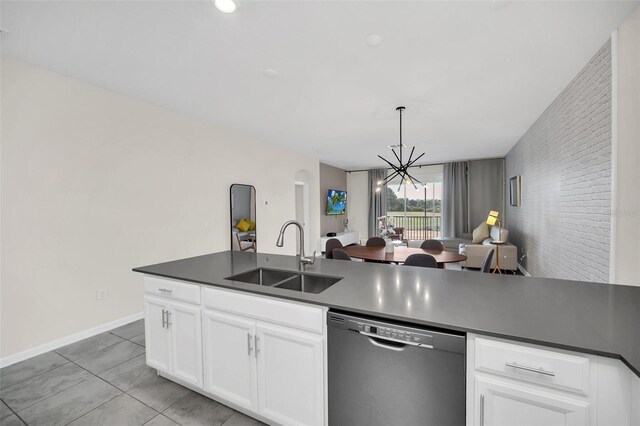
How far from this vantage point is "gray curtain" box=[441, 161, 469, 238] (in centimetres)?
753

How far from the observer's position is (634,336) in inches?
36.9

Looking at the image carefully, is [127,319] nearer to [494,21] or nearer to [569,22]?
[494,21]

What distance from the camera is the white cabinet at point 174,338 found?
1.73 m

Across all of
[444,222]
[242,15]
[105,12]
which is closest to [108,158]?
[105,12]

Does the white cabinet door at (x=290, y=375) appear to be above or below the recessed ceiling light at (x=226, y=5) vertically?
below

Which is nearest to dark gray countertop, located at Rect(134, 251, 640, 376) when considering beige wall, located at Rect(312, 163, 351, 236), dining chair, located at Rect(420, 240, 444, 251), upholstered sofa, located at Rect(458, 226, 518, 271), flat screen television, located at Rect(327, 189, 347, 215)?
dining chair, located at Rect(420, 240, 444, 251)

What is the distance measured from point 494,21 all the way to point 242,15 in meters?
1.66

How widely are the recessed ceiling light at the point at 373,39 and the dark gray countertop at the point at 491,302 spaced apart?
166 cm

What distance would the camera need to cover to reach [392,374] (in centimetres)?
118

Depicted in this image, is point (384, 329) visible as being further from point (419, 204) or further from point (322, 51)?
point (419, 204)

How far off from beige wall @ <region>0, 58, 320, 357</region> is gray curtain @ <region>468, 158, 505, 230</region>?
21.9 feet

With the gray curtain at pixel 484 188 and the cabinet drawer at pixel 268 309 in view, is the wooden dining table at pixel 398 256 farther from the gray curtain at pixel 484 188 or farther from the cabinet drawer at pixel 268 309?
the gray curtain at pixel 484 188

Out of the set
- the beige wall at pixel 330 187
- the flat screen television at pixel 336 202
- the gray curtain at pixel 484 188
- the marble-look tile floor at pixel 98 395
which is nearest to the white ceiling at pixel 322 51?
the marble-look tile floor at pixel 98 395

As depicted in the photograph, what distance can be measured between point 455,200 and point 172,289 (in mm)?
7537
